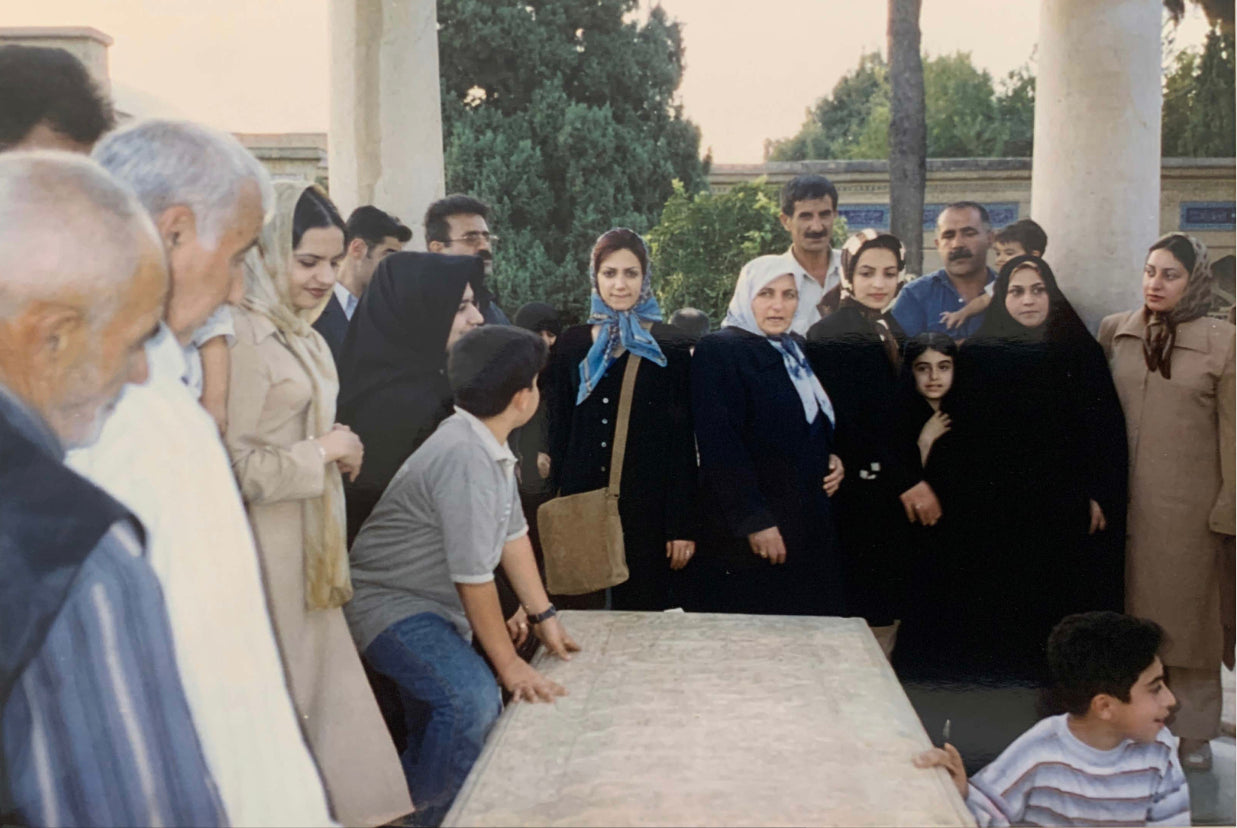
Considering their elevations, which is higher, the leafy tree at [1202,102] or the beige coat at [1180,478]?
the leafy tree at [1202,102]

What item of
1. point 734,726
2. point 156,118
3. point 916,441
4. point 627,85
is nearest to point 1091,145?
point 916,441

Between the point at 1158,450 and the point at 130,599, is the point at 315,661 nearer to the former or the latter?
the point at 130,599

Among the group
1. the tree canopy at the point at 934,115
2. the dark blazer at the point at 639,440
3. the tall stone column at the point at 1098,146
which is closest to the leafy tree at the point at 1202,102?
the tall stone column at the point at 1098,146

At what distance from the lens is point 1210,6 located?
325cm

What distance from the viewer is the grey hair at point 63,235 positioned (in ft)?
8.04

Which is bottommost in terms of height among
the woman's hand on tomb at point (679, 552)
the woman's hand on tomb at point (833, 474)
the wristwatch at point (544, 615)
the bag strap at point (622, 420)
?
the wristwatch at point (544, 615)

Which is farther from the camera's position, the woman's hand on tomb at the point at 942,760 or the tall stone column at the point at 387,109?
the tall stone column at the point at 387,109

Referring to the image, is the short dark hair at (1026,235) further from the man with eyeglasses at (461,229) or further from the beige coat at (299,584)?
the beige coat at (299,584)

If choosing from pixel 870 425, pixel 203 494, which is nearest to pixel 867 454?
pixel 870 425

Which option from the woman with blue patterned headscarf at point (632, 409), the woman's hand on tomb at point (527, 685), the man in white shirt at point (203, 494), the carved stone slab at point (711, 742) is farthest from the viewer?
the woman with blue patterned headscarf at point (632, 409)

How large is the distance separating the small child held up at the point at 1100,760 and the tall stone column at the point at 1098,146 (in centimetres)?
100

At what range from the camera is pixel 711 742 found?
2.43m

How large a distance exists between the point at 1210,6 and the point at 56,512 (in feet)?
10.2

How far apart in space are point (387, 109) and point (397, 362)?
0.75 meters
